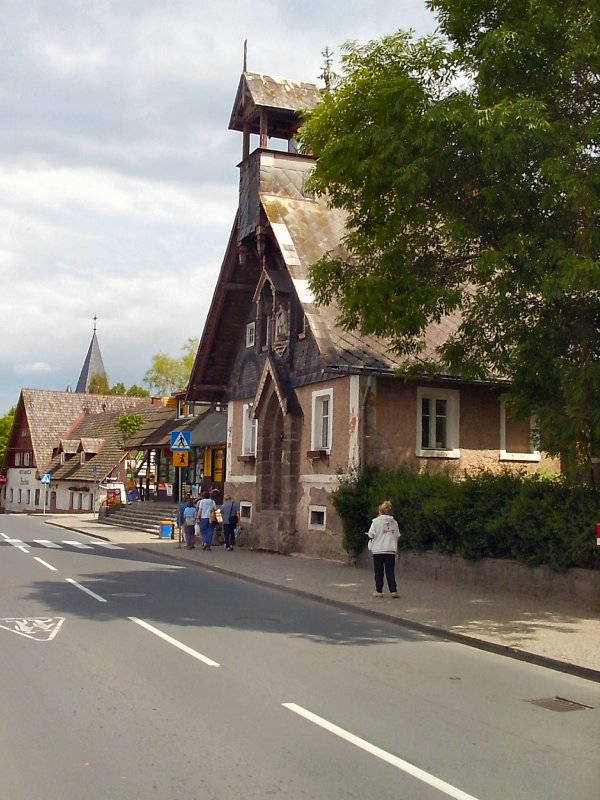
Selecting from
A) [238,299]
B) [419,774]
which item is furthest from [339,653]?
[238,299]

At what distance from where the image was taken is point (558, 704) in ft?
A: 27.9

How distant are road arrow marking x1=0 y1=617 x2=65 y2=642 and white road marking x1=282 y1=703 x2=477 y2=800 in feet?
14.4

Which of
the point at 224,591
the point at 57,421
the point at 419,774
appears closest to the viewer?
the point at 419,774

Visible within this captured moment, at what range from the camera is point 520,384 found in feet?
48.7

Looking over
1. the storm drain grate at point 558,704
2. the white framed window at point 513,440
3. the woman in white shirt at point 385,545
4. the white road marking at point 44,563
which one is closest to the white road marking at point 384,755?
the storm drain grate at point 558,704

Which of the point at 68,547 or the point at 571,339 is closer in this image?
the point at 571,339

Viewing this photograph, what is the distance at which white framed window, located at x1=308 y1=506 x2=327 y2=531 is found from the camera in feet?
78.1

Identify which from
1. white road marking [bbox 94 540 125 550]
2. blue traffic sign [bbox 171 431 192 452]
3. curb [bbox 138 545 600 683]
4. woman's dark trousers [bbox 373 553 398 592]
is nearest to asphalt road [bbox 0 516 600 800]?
curb [bbox 138 545 600 683]

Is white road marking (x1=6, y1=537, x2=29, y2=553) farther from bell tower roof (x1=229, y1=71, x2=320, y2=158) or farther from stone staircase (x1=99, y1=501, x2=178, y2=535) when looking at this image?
bell tower roof (x1=229, y1=71, x2=320, y2=158)

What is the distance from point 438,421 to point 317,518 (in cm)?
397

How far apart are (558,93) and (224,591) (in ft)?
32.6

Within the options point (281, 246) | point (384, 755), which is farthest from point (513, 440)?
point (384, 755)

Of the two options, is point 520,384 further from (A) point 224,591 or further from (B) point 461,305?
(A) point 224,591

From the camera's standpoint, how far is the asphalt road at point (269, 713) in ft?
19.4
